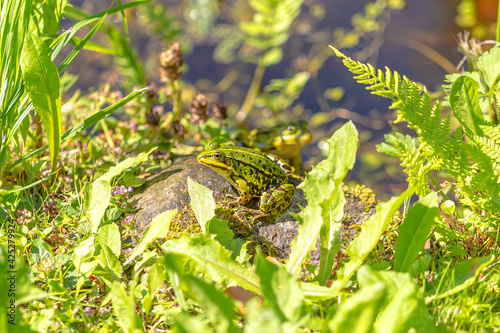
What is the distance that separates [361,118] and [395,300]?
4.28m

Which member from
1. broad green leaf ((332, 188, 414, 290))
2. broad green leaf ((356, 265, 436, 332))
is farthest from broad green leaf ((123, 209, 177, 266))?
broad green leaf ((356, 265, 436, 332))

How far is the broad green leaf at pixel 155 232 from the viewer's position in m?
2.31

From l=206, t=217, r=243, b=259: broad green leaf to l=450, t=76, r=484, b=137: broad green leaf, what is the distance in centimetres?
167

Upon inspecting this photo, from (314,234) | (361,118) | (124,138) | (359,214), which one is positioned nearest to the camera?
(314,234)

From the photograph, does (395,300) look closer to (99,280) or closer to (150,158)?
(99,280)

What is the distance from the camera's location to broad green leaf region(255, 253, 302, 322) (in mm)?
1688

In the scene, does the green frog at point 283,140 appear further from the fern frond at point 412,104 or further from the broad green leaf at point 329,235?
the broad green leaf at point 329,235

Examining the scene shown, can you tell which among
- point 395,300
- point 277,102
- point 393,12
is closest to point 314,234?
point 395,300

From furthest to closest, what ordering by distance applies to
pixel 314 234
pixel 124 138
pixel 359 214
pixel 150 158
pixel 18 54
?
pixel 124 138
pixel 150 158
pixel 359 214
pixel 18 54
pixel 314 234

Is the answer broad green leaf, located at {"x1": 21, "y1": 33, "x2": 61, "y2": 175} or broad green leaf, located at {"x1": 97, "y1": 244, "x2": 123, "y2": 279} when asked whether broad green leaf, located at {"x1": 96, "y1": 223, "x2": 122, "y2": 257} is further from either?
broad green leaf, located at {"x1": 21, "y1": 33, "x2": 61, "y2": 175}

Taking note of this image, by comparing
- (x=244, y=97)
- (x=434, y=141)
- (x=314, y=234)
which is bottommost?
(x=244, y=97)

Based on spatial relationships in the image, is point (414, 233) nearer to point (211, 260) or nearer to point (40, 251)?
point (211, 260)

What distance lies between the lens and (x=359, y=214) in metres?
2.96

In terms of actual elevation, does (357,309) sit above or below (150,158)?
above
